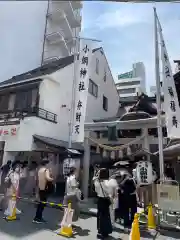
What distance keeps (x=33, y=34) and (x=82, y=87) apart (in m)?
16.5

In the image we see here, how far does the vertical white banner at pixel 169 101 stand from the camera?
8.04m

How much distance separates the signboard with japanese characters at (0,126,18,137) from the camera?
13695 mm

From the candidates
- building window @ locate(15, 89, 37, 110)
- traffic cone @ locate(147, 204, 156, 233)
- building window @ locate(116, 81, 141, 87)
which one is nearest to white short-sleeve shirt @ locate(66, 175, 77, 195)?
traffic cone @ locate(147, 204, 156, 233)

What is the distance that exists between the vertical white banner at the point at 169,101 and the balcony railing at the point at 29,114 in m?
8.56

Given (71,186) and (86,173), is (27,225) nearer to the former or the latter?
(71,186)

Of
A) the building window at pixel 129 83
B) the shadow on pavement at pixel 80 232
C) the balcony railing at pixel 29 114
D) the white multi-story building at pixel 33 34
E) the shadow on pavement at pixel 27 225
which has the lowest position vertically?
the shadow on pavement at pixel 80 232

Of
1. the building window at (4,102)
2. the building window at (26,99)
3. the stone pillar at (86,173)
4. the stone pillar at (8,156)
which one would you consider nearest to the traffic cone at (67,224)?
the stone pillar at (86,173)

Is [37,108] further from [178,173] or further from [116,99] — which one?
[116,99]

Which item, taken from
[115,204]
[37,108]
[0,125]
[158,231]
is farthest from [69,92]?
[158,231]

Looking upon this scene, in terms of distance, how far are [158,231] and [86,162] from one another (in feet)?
19.9

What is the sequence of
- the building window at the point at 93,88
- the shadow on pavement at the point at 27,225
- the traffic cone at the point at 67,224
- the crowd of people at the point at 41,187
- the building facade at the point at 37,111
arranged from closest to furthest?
the traffic cone at the point at 67,224, the shadow on pavement at the point at 27,225, the crowd of people at the point at 41,187, the building facade at the point at 37,111, the building window at the point at 93,88

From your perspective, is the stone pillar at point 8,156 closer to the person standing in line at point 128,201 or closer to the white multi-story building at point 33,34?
the person standing in line at point 128,201

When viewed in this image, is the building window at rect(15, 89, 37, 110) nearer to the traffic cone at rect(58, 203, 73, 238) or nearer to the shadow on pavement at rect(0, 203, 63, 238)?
the shadow on pavement at rect(0, 203, 63, 238)

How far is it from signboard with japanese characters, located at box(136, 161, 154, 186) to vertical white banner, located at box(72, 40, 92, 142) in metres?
3.63
